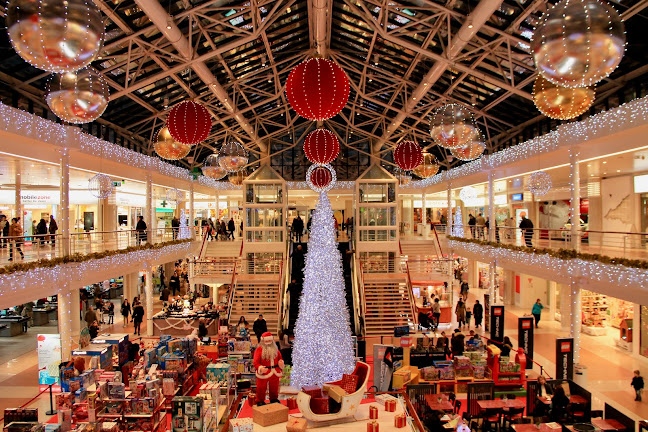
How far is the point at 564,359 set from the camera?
33.6 ft

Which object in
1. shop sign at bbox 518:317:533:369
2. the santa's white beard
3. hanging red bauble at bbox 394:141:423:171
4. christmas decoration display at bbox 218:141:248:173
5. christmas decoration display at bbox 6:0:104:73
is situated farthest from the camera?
christmas decoration display at bbox 218:141:248:173

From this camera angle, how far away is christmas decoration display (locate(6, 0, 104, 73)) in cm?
368

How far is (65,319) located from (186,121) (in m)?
5.78

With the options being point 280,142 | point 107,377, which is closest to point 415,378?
point 107,377

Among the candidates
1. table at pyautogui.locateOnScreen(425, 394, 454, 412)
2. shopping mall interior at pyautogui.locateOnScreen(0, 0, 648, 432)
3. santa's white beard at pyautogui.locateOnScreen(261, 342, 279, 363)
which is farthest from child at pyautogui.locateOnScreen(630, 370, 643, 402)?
santa's white beard at pyautogui.locateOnScreen(261, 342, 279, 363)

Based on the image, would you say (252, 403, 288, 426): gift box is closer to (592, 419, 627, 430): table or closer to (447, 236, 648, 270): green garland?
(592, 419, 627, 430): table

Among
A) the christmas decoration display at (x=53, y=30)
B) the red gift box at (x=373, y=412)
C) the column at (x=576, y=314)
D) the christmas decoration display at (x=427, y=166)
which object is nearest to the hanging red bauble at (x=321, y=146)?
the red gift box at (x=373, y=412)

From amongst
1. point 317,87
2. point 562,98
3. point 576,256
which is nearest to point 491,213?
point 576,256

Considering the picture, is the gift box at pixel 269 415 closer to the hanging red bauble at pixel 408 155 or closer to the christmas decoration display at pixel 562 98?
the christmas decoration display at pixel 562 98

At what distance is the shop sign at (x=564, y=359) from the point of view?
10156 millimetres

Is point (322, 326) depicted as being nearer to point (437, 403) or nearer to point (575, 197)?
point (437, 403)

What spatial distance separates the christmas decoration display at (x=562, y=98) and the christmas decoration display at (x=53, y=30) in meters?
5.57

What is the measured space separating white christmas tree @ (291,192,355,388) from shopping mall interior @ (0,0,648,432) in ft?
0.14

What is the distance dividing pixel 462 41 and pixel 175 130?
22.4ft
